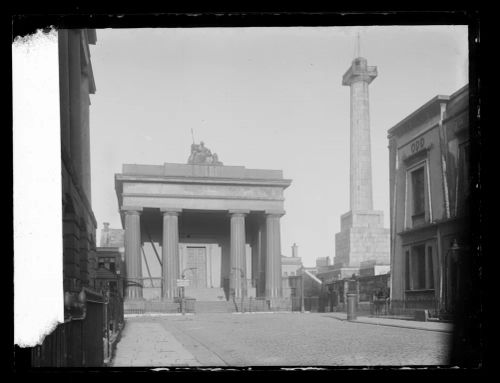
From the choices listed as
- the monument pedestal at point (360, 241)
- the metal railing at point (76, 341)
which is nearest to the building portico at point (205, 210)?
the monument pedestal at point (360, 241)

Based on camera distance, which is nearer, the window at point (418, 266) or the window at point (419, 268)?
the window at point (419, 268)

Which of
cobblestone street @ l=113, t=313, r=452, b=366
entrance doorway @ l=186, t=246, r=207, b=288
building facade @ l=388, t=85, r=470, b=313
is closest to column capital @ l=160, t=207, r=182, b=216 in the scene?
entrance doorway @ l=186, t=246, r=207, b=288

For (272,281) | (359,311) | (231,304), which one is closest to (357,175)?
(272,281)

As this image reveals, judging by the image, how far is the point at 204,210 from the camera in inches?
1828

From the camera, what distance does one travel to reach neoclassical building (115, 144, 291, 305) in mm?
43344

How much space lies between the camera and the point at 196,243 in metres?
54.4

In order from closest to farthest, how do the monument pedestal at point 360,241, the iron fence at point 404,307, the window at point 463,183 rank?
the window at point 463,183, the iron fence at point 404,307, the monument pedestal at point 360,241

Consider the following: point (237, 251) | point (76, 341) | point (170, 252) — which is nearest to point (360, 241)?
point (237, 251)

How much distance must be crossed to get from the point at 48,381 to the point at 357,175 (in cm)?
5092

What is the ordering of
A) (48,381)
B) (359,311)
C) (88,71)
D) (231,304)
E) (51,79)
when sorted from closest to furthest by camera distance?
1. (48,381)
2. (51,79)
3. (88,71)
4. (359,311)
5. (231,304)

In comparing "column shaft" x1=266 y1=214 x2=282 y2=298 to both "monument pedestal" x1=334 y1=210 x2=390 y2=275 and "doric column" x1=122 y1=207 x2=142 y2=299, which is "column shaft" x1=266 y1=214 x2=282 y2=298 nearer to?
"monument pedestal" x1=334 y1=210 x2=390 y2=275

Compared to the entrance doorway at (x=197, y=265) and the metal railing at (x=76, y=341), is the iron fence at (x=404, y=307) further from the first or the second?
the entrance doorway at (x=197, y=265)

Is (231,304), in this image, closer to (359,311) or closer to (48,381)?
(359,311)

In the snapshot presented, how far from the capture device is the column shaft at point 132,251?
4391 centimetres
